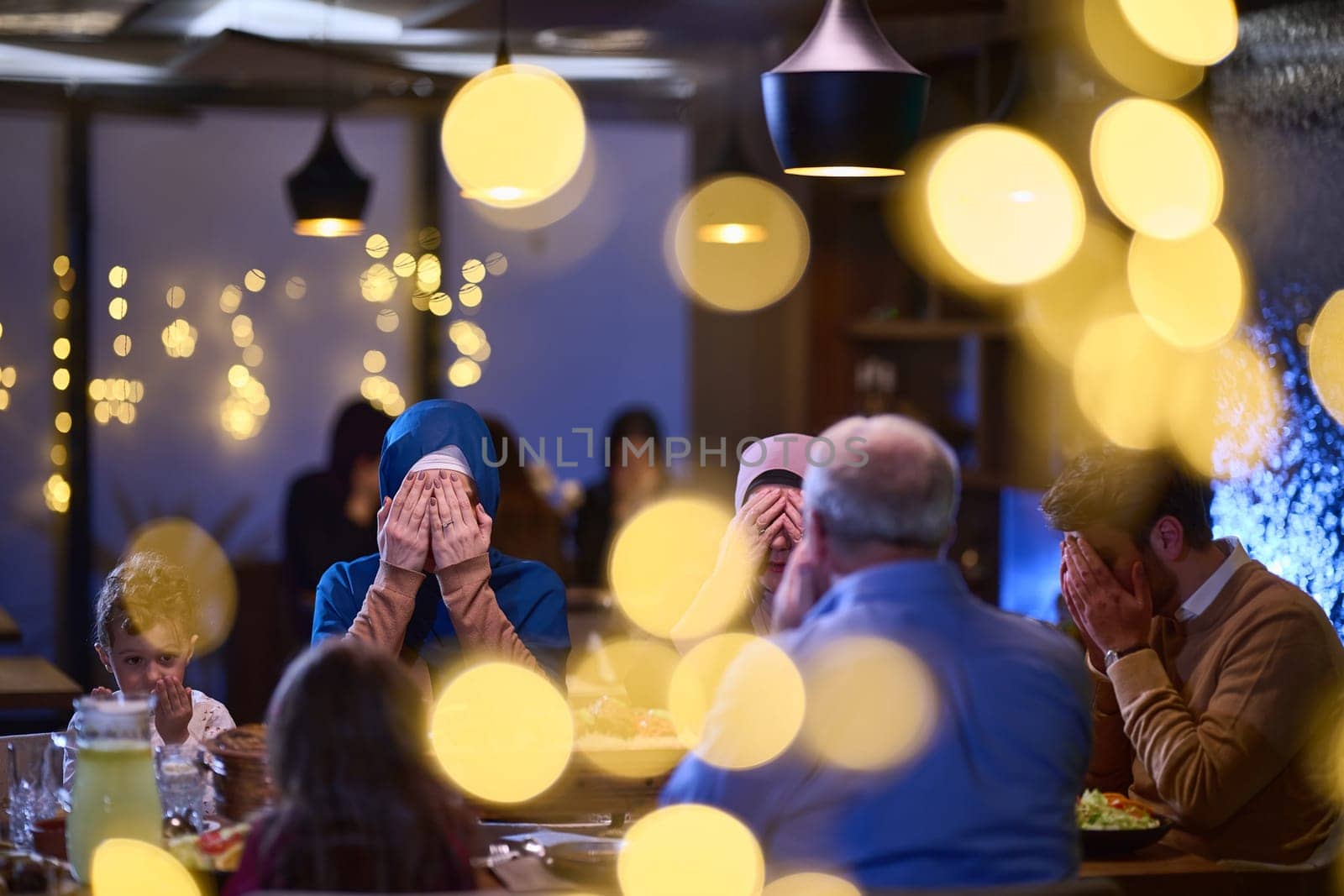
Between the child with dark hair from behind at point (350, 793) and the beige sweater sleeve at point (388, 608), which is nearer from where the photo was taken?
the child with dark hair from behind at point (350, 793)

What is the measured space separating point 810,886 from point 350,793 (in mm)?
501

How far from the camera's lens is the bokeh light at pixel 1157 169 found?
13.2ft

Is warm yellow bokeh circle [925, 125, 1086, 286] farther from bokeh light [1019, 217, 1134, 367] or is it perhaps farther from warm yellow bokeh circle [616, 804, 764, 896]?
warm yellow bokeh circle [616, 804, 764, 896]

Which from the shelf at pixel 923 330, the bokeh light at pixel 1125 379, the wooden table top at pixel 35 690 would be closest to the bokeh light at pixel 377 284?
the shelf at pixel 923 330

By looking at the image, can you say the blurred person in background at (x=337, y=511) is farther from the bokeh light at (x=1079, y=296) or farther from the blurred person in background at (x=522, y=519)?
the bokeh light at (x=1079, y=296)

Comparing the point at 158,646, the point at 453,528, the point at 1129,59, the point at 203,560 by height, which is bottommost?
the point at 203,560

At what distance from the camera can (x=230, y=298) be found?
6914 mm

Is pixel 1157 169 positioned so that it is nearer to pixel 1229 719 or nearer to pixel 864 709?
pixel 1229 719

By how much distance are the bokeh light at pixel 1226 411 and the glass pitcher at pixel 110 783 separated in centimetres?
251

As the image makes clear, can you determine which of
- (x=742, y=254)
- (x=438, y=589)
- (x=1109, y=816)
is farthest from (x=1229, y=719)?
(x=742, y=254)

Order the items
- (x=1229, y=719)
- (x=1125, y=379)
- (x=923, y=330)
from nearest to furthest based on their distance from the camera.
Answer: (x=1229, y=719) → (x=1125, y=379) → (x=923, y=330)

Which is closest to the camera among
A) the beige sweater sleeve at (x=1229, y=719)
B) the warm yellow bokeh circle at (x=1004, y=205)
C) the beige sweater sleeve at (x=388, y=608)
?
the beige sweater sleeve at (x=1229, y=719)

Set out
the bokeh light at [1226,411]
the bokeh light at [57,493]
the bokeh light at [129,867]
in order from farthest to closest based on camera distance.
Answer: the bokeh light at [57,493]
the bokeh light at [1226,411]
the bokeh light at [129,867]

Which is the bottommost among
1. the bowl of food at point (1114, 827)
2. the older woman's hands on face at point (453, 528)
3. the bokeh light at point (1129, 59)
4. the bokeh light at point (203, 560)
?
the bokeh light at point (203, 560)
